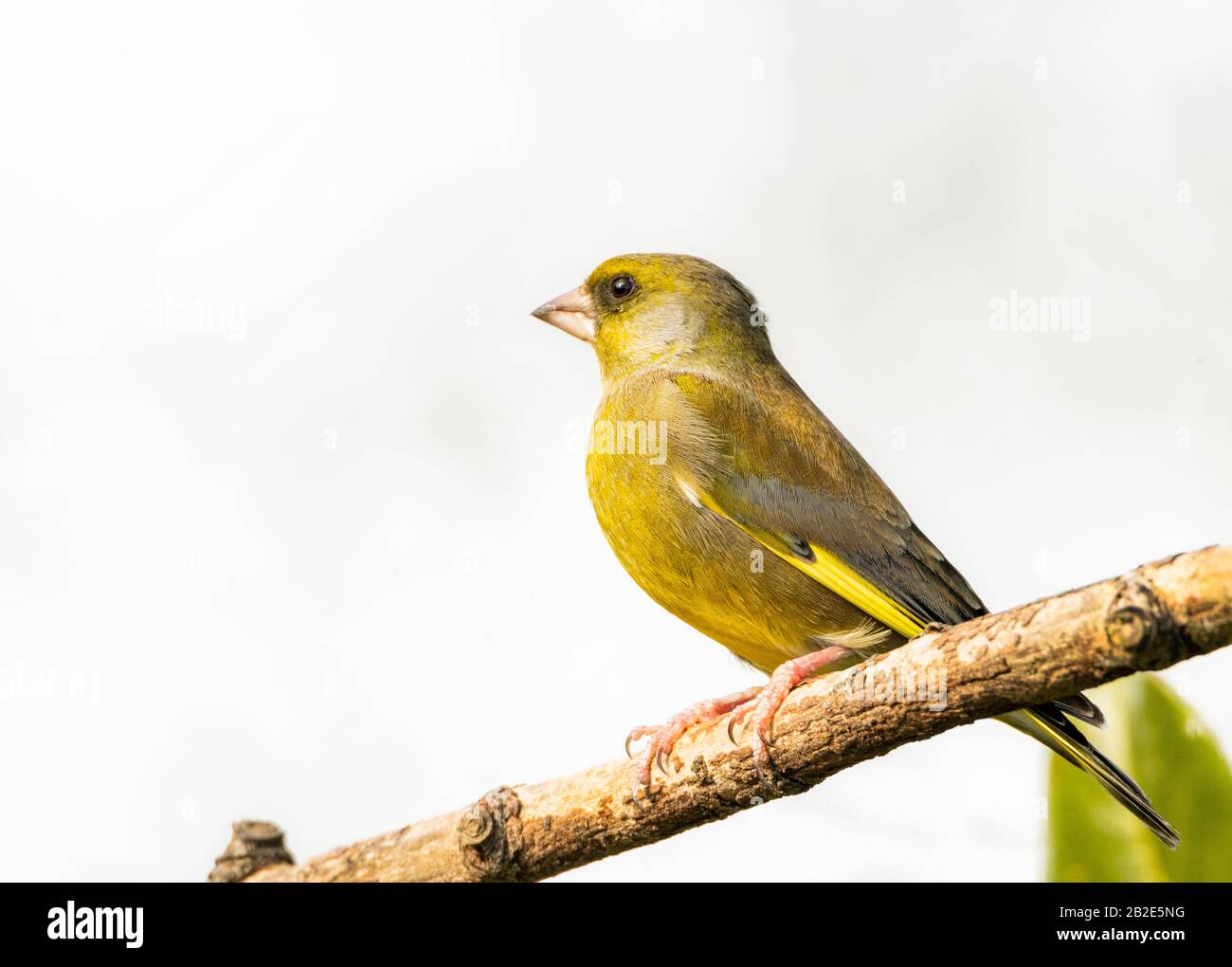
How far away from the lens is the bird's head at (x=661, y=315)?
4379 millimetres

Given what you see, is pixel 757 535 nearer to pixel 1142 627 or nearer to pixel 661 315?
pixel 661 315

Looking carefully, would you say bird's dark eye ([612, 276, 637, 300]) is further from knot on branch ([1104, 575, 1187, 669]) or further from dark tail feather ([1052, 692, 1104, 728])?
knot on branch ([1104, 575, 1187, 669])

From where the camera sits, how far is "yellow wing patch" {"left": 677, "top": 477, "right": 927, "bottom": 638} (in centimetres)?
345

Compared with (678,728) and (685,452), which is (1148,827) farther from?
(685,452)

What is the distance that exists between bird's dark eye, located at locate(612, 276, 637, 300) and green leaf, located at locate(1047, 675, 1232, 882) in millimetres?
2081

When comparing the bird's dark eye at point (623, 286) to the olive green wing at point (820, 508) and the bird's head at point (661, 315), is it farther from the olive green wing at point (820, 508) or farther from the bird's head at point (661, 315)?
the olive green wing at point (820, 508)

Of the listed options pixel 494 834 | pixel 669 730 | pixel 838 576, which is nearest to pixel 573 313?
pixel 838 576

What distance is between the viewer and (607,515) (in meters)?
3.79

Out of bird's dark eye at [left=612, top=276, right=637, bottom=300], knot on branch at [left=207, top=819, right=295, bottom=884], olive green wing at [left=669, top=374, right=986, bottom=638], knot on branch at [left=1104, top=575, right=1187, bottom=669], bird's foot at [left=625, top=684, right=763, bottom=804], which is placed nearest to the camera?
knot on branch at [left=1104, top=575, right=1187, bottom=669]

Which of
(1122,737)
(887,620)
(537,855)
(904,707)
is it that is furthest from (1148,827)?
(537,855)

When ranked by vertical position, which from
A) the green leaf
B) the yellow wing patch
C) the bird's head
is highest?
the bird's head

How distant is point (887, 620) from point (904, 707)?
0.89m

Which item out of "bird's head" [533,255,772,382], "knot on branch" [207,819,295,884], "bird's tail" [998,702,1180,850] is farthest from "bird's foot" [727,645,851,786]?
"knot on branch" [207,819,295,884]

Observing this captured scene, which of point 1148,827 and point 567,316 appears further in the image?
point 567,316
